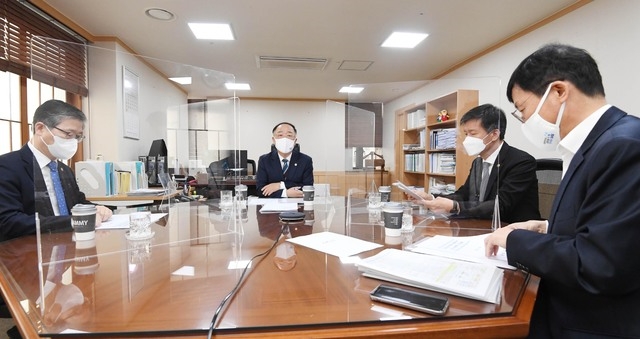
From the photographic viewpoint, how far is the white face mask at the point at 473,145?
1646 mm

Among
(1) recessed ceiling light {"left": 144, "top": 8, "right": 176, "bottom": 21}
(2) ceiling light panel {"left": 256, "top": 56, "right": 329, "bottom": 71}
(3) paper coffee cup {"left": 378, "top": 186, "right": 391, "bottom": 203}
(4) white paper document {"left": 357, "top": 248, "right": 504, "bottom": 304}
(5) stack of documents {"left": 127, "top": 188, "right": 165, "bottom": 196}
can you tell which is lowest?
(4) white paper document {"left": 357, "top": 248, "right": 504, "bottom": 304}

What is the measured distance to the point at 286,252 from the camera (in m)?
1.05

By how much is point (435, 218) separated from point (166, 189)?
55.7 inches

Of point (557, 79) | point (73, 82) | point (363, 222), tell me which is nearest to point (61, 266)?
point (73, 82)

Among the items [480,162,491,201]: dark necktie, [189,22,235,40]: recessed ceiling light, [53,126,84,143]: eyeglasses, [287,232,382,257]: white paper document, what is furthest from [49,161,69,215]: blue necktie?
[189,22,235,40]: recessed ceiling light

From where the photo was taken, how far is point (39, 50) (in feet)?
3.56

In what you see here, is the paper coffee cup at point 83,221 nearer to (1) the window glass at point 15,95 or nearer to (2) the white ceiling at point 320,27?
(2) the white ceiling at point 320,27

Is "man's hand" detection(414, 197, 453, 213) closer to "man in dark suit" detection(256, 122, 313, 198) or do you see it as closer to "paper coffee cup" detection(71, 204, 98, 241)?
"man in dark suit" detection(256, 122, 313, 198)

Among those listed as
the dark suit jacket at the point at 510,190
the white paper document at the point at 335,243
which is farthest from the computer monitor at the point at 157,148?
the dark suit jacket at the point at 510,190

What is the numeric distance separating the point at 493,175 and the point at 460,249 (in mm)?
822

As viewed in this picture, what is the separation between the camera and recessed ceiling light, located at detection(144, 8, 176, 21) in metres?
2.75

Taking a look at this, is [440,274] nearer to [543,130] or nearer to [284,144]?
[543,130]

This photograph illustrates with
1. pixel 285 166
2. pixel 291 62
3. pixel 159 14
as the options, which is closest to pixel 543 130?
pixel 285 166

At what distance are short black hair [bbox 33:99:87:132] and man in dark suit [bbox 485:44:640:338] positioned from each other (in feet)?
4.85
